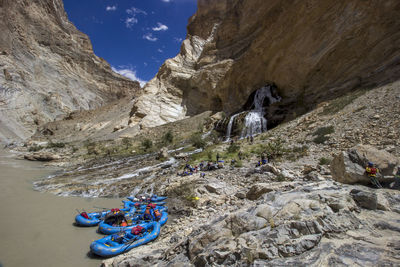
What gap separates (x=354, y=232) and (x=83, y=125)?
47093mm

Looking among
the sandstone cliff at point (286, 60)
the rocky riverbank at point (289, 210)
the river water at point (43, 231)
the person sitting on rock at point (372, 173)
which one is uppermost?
the sandstone cliff at point (286, 60)

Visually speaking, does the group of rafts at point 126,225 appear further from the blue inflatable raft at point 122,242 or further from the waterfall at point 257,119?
the waterfall at point 257,119

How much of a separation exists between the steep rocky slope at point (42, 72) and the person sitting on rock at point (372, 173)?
155 feet

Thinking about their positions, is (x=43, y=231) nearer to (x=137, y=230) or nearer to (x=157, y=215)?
(x=137, y=230)

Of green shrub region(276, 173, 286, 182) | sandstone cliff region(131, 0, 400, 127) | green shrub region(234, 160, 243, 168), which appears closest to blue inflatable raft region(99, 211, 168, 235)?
green shrub region(276, 173, 286, 182)

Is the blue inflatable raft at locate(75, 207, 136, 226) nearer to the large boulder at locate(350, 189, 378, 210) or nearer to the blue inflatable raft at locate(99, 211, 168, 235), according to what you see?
the blue inflatable raft at locate(99, 211, 168, 235)

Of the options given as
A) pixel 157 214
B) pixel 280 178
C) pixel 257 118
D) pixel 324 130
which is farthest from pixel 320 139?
pixel 257 118

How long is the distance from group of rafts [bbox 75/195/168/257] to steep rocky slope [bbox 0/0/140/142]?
40561 millimetres

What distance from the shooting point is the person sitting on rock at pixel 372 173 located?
4.30 metres

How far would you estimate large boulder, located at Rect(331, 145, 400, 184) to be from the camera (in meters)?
4.50

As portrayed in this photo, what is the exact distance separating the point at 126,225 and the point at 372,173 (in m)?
6.52

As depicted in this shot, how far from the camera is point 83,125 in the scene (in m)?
41.6

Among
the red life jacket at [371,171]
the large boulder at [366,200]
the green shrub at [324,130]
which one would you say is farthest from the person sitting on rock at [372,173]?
the green shrub at [324,130]

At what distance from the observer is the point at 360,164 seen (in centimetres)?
470
